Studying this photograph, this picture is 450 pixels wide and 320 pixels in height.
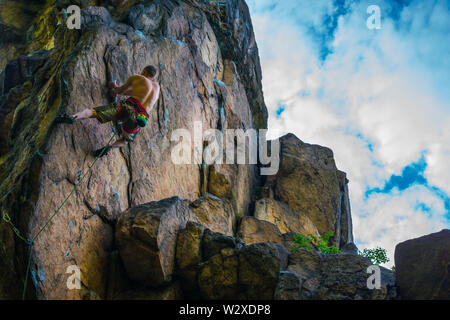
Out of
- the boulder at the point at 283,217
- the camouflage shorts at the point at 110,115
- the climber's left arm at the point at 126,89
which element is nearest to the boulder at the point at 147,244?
the camouflage shorts at the point at 110,115

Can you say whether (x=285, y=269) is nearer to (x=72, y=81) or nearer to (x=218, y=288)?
(x=218, y=288)

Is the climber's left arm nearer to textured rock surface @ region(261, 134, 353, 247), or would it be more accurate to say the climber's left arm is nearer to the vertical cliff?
the vertical cliff

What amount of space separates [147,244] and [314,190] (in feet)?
37.3

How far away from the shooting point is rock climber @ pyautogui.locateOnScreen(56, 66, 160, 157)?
22.6ft

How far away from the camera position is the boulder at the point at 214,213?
34.1 feet

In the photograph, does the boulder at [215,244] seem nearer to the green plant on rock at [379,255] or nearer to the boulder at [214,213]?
the boulder at [214,213]

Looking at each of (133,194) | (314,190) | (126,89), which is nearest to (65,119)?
(126,89)

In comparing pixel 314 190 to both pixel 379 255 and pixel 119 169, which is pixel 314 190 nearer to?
pixel 379 255

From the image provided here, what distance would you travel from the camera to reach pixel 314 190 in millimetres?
16234

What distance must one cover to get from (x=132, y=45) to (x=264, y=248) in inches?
245

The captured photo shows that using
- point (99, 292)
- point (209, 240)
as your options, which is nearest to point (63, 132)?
point (99, 292)

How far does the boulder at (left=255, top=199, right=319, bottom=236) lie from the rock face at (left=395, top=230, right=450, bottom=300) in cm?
747

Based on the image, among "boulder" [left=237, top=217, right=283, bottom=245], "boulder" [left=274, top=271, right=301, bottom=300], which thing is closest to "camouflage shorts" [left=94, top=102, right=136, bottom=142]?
"boulder" [left=274, top=271, right=301, bottom=300]

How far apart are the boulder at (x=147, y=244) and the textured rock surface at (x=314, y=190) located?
9866 mm
